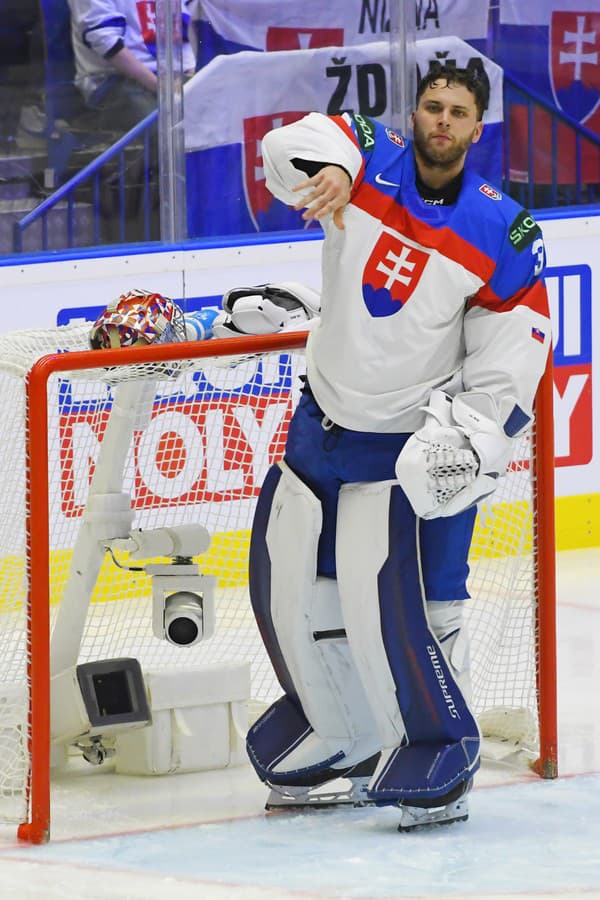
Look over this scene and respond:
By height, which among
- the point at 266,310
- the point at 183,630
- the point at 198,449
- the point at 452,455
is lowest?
the point at 183,630

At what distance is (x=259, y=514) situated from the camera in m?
3.90

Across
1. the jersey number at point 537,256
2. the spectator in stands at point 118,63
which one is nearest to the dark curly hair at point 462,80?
the jersey number at point 537,256

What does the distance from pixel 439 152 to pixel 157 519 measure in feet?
4.66

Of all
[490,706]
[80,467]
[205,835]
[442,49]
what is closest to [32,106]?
[442,49]

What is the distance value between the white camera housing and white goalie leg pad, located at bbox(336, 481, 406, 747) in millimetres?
423

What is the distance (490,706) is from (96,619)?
90cm

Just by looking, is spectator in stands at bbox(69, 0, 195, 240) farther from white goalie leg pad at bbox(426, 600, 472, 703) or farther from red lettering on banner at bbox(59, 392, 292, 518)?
white goalie leg pad at bbox(426, 600, 472, 703)

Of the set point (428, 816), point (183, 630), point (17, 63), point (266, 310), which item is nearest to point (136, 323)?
point (266, 310)

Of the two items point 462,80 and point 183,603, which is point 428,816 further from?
point 462,80

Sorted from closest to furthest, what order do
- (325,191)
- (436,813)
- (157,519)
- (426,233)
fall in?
(325,191), (426,233), (436,813), (157,519)

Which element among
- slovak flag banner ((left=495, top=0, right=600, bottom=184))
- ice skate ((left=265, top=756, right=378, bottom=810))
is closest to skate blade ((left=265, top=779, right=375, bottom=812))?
ice skate ((left=265, top=756, right=378, bottom=810))

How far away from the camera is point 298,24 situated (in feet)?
21.1

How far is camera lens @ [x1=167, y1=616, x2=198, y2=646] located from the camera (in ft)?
13.4

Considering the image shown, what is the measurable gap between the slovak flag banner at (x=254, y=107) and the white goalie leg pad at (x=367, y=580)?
2.58m
